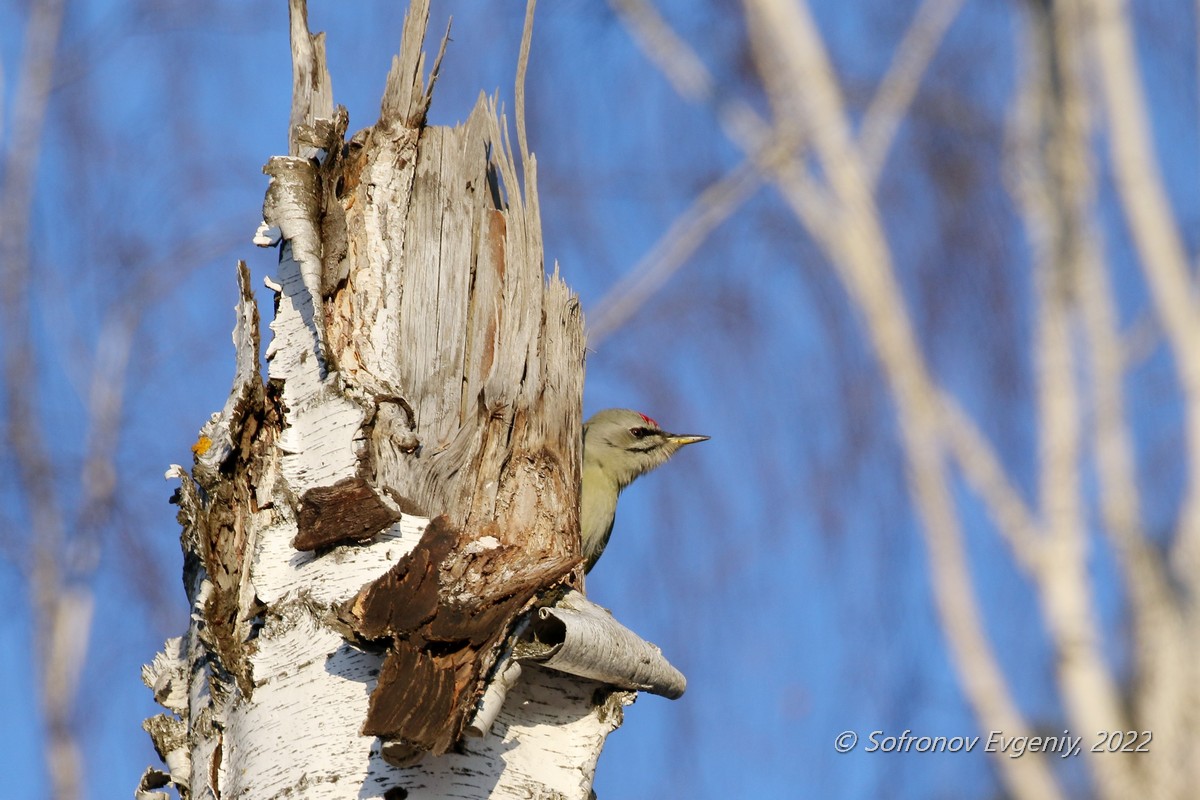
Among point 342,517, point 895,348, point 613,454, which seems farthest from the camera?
point 895,348

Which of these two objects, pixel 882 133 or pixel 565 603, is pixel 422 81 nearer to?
pixel 565 603

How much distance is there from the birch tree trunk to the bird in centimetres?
130

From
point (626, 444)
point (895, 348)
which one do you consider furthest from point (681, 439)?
point (895, 348)

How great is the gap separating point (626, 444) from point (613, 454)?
2.7 inches

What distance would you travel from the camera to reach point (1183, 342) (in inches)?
262

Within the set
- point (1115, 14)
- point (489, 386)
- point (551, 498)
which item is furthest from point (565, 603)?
point (1115, 14)

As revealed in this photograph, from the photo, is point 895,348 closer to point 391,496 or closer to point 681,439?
point 681,439

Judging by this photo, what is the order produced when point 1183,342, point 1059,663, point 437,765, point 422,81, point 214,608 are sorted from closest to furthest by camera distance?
point 437,765, point 214,608, point 422,81, point 1059,663, point 1183,342

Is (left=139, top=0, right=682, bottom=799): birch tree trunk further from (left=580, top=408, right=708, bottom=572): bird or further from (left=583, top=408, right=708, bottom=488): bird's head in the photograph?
(left=583, top=408, right=708, bottom=488): bird's head

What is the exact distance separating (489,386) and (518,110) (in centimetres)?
65

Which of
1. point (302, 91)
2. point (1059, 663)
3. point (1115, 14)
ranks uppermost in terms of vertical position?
point (1115, 14)

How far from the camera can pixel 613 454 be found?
4.62 metres

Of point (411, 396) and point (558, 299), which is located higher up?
point (558, 299)

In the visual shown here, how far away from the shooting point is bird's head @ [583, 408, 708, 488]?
460 cm
